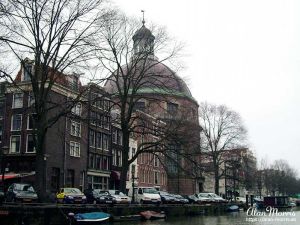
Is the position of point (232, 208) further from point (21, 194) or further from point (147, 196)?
point (21, 194)

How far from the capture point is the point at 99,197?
43812 mm

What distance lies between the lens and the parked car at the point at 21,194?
36031mm

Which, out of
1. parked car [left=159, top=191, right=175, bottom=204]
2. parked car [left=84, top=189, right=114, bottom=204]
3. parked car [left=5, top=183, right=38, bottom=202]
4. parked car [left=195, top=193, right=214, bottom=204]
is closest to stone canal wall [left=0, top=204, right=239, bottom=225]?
parked car [left=84, top=189, right=114, bottom=204]

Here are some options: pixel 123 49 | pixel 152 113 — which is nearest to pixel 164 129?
pixel 152 113

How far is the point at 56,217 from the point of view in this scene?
101 ft

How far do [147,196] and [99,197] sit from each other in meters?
6.60

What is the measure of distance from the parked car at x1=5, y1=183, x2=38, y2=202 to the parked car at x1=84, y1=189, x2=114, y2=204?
25.3ft

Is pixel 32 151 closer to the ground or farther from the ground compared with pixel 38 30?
closer to the ground

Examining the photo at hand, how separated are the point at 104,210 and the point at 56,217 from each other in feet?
18.5

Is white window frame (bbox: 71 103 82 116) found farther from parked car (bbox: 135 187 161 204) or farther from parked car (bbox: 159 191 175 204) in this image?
parked car (bbox: 159 191 175 204)

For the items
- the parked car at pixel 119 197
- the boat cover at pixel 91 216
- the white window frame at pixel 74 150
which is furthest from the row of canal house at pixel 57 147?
the boat cover at pixel 91 216

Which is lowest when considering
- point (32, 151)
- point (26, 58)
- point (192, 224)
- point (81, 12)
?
point (192, 224)

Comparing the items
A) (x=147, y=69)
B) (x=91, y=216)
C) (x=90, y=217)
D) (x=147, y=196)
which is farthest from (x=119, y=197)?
(x=147, y=69)

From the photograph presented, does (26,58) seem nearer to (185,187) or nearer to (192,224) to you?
(192,224)
